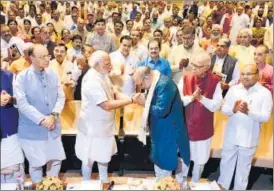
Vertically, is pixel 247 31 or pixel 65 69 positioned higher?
pixel 247 31

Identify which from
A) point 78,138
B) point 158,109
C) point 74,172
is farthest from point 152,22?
point 74,172

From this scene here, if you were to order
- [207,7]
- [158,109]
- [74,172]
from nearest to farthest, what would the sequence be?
1. [158,109]
2. [207,7]
3. [74,172]

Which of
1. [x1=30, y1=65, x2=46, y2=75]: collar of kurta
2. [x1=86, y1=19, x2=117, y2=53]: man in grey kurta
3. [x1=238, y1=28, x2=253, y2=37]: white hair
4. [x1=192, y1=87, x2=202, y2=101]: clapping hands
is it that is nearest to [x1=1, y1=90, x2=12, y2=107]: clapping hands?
[x1=30, y1=65, x2=46, y2=75]: collar of kurta

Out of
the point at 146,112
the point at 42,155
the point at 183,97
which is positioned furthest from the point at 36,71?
the point at 183,97

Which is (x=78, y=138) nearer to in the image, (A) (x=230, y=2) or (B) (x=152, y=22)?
(B) (x=152, y=22)

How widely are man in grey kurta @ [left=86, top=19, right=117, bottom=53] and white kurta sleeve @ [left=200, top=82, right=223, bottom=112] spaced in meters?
0.92

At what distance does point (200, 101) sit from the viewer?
436 centimetres

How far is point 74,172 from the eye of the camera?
4.74m

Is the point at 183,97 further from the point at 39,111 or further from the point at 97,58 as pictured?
the point at 39,111

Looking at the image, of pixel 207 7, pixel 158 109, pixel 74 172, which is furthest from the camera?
pixel 74 172

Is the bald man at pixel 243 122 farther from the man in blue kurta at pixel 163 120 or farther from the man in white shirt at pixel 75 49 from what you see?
the man in white shirt at pixel 75 49

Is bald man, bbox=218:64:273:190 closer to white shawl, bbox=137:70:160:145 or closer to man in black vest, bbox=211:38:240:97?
man in black vest, bbox=211:38:240:97

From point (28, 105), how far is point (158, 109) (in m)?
1.07

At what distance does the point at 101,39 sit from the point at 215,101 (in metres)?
1.14
